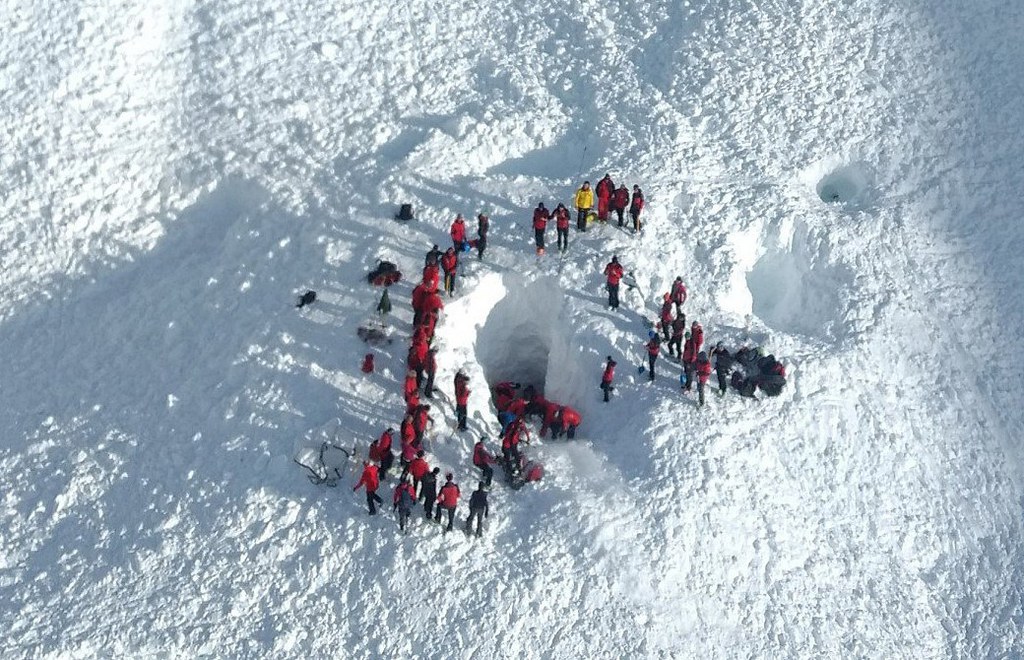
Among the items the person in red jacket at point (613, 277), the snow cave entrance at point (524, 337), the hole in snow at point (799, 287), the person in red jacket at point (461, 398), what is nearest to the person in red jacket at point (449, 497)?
the person in red jacket at point (461, 398)

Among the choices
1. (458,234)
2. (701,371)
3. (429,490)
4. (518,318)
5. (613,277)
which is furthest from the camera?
(518,318)

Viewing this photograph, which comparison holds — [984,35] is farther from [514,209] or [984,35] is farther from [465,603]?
[465,603]

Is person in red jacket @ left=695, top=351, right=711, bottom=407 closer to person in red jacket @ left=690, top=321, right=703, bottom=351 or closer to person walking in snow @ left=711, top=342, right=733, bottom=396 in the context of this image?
person in red jacket @ left=690, top=321, right=703, bottom=351

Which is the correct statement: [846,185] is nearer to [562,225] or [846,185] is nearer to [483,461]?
[562,225]

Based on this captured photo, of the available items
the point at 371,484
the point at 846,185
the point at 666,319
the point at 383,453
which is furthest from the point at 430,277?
the point at 846,185

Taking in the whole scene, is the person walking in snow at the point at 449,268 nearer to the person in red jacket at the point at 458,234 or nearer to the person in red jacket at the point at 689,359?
the person in red jacket at the point at 458,234

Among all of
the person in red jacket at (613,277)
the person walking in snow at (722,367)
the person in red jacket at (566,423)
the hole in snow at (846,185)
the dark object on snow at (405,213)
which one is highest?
the hole in snow at (846,185)

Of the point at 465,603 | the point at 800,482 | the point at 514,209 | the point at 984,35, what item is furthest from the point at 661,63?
the point at 465,603

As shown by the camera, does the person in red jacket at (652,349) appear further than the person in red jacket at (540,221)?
No
